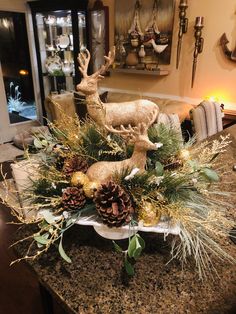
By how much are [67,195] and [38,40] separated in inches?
167

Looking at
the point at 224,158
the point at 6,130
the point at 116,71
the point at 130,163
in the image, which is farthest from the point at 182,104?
the point at 6,130

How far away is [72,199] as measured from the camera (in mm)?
656

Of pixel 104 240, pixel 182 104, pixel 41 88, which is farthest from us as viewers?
pixel 41 88

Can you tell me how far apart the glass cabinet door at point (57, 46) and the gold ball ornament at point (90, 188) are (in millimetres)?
3579

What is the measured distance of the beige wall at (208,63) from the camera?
9.05 ft

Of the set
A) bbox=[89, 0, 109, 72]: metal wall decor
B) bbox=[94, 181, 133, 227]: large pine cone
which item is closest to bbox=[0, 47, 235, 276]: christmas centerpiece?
bbox=[94, 181, 133, 227]: large pine cone

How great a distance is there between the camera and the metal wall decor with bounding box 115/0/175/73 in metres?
3.13

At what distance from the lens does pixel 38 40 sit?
4.16 meters

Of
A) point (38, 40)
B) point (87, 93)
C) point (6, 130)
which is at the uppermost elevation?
point (38, 40)

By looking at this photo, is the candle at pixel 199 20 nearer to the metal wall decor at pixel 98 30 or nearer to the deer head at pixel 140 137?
the metal wall decor at pixel 98 30

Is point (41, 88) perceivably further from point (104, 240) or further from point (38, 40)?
point (104, 240)

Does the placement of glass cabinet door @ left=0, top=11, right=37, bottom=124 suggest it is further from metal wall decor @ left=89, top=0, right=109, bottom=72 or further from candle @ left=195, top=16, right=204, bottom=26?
candle @ left=195, top=16, right=204, bottom=26

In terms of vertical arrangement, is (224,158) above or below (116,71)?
below

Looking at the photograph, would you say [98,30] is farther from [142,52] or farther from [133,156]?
[133,156]
